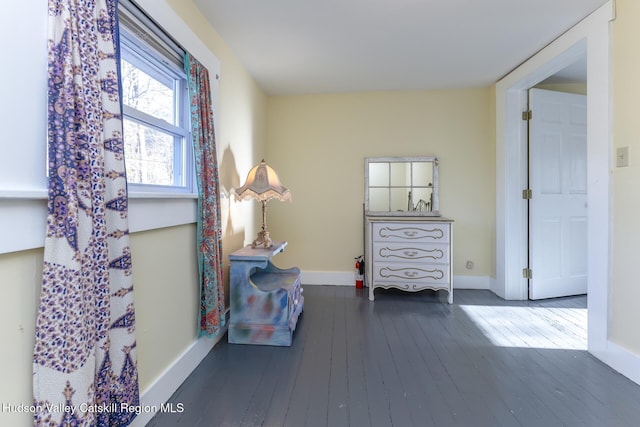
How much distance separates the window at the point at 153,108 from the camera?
1.41 m

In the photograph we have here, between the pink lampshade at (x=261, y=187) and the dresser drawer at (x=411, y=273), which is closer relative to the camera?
the pink lampshade at (x=261, y=187)

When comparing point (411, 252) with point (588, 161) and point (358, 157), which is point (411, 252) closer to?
point (358, 157)

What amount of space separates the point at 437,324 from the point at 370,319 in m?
0.56

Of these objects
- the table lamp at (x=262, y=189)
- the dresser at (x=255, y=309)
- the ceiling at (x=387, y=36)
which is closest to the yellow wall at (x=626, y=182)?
the ceiling at (x=387, y=36)

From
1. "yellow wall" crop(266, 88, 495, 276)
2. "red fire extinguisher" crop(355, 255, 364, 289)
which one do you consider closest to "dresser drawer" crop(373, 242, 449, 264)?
"red fire extinguisher" crop(355, 255, 364, 289)

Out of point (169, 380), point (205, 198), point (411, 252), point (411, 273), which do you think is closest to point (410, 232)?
point (411, 252)

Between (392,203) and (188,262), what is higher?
(392,203)

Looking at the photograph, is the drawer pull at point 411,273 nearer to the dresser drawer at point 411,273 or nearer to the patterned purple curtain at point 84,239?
the dresser drawer at point 411,273

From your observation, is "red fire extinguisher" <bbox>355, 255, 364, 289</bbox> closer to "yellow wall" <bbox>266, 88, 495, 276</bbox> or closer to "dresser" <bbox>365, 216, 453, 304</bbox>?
"yellow wall" <bbox>266, 88, 495, 276</bbox>

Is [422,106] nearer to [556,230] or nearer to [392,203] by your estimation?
[392,203]

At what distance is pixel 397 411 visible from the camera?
4.83ft

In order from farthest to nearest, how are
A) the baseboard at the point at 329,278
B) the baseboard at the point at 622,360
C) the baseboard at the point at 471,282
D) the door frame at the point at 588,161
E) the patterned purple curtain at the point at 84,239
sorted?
the baseboard at the point at 329,278 < the baseboard at the point at 471,282 < the door frame at the point at 588,161 < the baseboard at the point at 622,360 < the patterned purple curtain at the point at 84,239

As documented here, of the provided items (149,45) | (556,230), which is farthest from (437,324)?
(149,45)

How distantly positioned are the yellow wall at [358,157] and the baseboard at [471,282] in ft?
0.23
